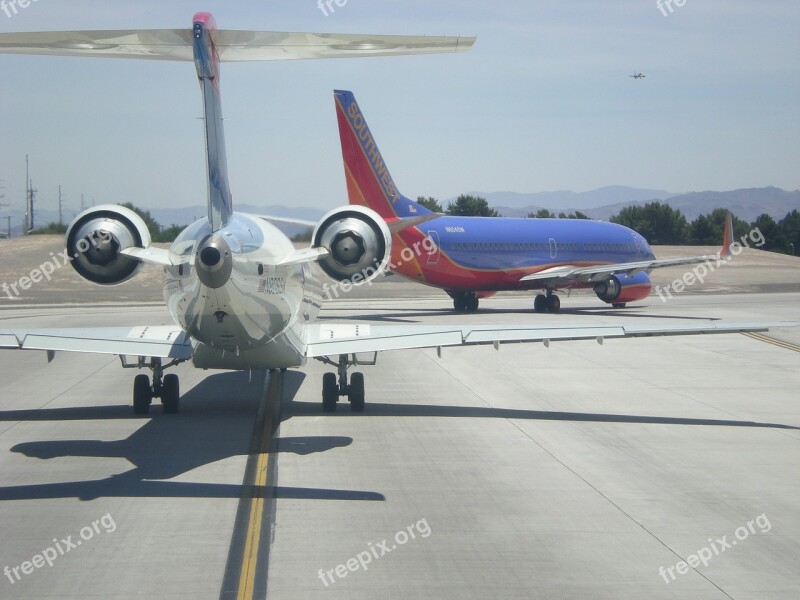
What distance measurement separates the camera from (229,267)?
1445cm

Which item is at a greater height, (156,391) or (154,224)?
(154,224)

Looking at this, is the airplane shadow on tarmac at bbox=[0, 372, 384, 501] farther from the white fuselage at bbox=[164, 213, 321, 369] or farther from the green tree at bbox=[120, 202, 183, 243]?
the green tree at bbox=[120, 202, 183, 243]

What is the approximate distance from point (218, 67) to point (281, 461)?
6132 mm

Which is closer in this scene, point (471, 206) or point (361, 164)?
point (361, 164)

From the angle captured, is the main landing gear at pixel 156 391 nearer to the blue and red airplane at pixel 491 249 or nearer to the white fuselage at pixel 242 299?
the white fuselage at pixel 242 299

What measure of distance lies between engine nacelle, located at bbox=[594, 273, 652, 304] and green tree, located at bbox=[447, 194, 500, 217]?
58.3m

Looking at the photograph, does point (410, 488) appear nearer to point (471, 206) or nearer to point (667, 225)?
point (471, 206)

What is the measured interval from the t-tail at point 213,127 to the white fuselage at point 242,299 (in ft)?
1.11

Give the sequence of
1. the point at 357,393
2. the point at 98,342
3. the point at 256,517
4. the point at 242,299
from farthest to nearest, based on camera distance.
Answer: the point at 357,393, the point at 98,342, the point at 242,299, the point at 256,517

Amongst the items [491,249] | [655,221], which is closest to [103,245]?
[491,249]

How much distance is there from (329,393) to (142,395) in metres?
3.54

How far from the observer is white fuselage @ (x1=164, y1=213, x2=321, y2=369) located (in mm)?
15031

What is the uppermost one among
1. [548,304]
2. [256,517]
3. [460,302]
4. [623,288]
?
[623,288]

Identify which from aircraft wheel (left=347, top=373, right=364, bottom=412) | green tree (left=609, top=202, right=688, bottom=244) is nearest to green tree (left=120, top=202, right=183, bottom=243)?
aircraft wheel (left=347, top=373, right=364, bottom=412)
